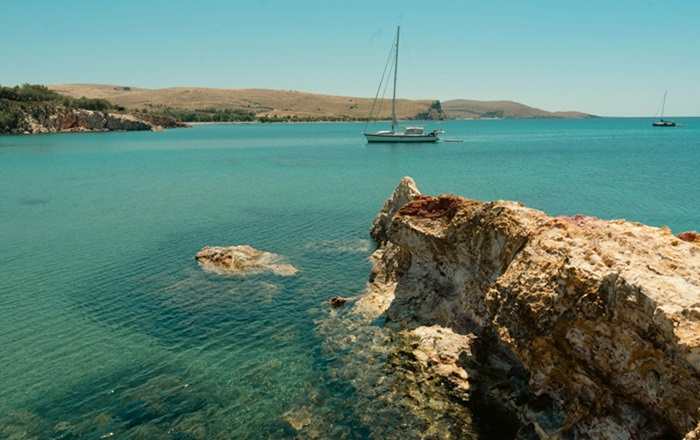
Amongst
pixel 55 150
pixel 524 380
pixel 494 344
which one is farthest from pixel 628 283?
pixel 55 150

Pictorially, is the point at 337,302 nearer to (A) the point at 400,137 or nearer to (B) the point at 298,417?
(B) the point at 298,417

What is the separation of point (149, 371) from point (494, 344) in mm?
14578

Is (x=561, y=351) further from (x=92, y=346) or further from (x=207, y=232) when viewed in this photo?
(x=207, y=232)

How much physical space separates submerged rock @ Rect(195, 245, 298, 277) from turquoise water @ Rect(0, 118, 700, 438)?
42.4 inches

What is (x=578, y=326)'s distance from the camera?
1252 cm

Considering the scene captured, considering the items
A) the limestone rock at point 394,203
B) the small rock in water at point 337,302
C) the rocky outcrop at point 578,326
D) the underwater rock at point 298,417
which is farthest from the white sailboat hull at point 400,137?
the underwater rock at point 298,417

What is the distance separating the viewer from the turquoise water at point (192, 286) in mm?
18203

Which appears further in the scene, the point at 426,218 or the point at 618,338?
the point at 426,218

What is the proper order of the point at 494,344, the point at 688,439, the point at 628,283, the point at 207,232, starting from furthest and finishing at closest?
the point at 207,232, the point at 494,344, the point at 628,283, the point at 688,439

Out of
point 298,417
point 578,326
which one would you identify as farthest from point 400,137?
point 578,326

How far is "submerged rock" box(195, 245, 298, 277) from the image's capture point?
33.5m

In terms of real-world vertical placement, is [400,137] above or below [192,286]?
above

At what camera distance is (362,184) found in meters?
73.4

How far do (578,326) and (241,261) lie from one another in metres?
26.0
